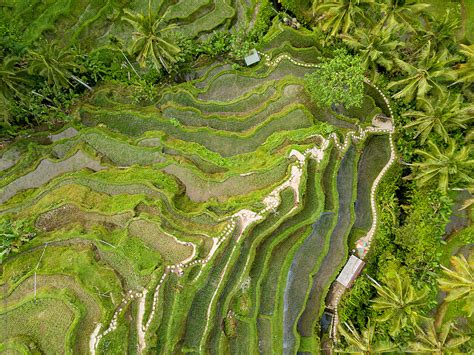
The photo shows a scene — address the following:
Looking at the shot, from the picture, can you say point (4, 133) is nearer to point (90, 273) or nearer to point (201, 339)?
point (90, 273)

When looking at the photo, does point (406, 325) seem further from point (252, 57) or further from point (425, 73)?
point (252, 57)

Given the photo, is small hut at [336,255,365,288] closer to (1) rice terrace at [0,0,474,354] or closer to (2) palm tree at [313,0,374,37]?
(1) rice terrace at [0,0,474,354]

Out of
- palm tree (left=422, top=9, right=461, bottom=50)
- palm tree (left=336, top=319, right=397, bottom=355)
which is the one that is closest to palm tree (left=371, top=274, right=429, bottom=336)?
palm tree (left=336, top=319, right=397, bottom=355)

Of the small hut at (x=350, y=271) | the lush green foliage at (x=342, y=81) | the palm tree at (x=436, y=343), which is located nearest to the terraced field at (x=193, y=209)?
the small hut at (x=350, y=271)

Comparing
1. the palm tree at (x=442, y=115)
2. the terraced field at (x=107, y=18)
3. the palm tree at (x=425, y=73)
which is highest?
the terraced field at (x=107, y=18)

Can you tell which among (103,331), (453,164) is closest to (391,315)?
(453,164)

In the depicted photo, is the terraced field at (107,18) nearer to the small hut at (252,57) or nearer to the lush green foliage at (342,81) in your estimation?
the small hut at (252,57)
